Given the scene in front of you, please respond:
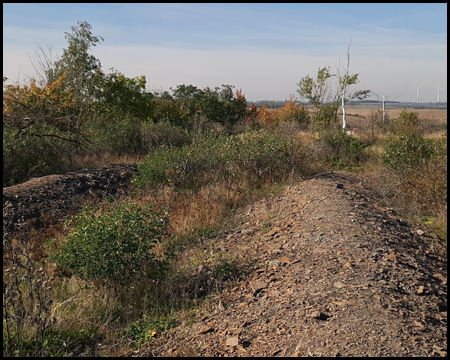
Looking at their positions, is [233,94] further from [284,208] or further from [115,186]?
[284,208]

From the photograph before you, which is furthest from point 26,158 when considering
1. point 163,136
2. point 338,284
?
point 338,284

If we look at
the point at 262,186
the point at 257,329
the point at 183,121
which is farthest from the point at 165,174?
Result: the point at 183,121

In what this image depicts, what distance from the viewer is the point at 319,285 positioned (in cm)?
405

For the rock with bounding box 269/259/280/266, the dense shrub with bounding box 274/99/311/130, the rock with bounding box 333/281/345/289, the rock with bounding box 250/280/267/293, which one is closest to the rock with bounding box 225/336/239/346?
the rock with bounding box 250/280/267/293

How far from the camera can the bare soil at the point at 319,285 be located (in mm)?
3203

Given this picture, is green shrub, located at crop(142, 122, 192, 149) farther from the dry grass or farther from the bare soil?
the bare soil

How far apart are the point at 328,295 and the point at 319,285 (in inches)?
9.5

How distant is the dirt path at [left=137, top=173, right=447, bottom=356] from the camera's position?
A: 10.4ft

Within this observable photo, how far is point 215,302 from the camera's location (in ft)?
13.9

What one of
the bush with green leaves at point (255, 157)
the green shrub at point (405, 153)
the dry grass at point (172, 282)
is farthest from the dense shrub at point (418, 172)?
the bush with green leaves at point (255, 157)

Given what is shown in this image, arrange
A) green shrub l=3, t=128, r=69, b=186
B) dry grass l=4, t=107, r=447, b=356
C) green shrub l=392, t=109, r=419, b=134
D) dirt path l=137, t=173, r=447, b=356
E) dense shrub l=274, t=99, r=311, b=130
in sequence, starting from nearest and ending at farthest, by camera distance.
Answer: dirt path l=137, t=173, r=447, b=356 → dry grass l=4, t=107, r=447, b=356 → green shrub l=3, t=128, r=69, b=186 → green shrub l=392, t=109, r=419, b=134 → dense shrub l=274, t=99, r=311, b=130

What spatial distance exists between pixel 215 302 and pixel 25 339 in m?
1.65

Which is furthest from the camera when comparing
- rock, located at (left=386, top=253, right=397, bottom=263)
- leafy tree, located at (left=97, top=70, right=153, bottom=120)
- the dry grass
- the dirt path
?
leafy tree, located at (left=97, top=70, right=153, bottom=120)

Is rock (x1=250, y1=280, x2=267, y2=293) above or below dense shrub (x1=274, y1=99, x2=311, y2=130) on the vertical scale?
below
